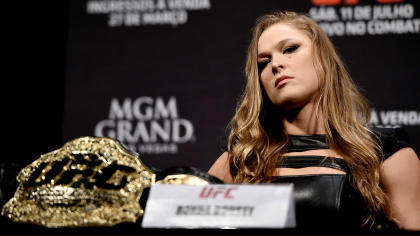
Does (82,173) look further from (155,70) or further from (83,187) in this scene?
(155,70)

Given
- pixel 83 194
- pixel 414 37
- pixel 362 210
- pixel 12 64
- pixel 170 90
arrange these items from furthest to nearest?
pixel 12 64 < pixel 170 90 < pixel 414 37 < pixel 362 210 < pixel 83 194

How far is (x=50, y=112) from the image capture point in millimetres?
2295

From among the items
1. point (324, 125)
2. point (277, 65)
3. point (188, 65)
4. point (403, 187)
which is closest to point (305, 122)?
point (324, 125)

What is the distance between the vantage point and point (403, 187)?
116 centimetres

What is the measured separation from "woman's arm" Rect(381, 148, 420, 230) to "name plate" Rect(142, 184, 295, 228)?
511 millimetres

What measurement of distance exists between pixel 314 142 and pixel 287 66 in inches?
7.3

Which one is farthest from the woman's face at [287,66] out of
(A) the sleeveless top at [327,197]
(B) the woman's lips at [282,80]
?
(A) the sleeveless top at [327,197]

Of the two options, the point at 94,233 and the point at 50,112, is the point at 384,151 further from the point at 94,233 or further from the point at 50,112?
the point at 50,112

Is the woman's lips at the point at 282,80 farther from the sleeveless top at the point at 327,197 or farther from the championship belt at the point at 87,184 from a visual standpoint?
the championship belt at the point at 87,184

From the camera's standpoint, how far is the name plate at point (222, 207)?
0.71 m

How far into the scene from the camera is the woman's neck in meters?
1.27

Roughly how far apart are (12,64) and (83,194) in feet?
5.33

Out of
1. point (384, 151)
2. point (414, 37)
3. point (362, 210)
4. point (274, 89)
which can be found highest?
point (414, 37)

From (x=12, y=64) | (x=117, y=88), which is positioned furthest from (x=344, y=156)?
(x=12, y=64)
